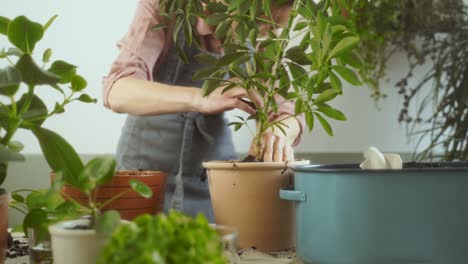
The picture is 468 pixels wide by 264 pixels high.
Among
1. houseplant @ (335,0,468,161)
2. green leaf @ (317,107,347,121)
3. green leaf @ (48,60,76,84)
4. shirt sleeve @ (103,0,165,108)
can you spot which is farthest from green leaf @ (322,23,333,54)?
houseplant @ (335,0,468,161)

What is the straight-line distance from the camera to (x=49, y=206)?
0.59 m

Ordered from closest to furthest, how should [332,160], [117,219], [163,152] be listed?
[117,219], [163,152], [332,160]

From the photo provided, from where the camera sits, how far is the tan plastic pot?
1.60ft

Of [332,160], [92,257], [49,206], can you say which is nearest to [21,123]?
[49,206]

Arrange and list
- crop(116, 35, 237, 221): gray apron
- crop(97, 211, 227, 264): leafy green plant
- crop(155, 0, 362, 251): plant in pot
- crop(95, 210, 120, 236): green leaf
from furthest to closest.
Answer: crop(116, 35, 237, 221): gray apron → crop(155, 0, 362, 251): plant in pot → crop(95, 210, 120, 236): green leaf → crop(97, 211, 227, 264): leafy green plant

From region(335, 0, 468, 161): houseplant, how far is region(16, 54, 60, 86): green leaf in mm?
1468

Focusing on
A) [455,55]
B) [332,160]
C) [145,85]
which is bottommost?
[332,160]

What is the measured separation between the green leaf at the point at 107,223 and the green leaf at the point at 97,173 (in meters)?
0.03

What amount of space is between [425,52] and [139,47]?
1333 mm

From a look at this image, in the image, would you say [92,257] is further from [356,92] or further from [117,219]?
[356,92]

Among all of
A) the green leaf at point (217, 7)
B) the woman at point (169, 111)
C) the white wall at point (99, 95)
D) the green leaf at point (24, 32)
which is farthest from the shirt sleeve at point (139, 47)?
the white wall at point (99, 95)

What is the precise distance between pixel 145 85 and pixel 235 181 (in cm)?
53

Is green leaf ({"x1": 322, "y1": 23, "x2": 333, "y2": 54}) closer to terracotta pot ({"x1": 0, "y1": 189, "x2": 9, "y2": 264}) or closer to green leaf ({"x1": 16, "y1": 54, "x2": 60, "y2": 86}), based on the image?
green leaf ({"x1": 16, "y1": 54, "x2": 60, "y2": 86})

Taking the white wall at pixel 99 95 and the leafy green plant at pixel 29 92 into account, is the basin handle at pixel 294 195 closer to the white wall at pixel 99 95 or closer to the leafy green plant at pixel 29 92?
the leafy green plant at pixel 29 92
